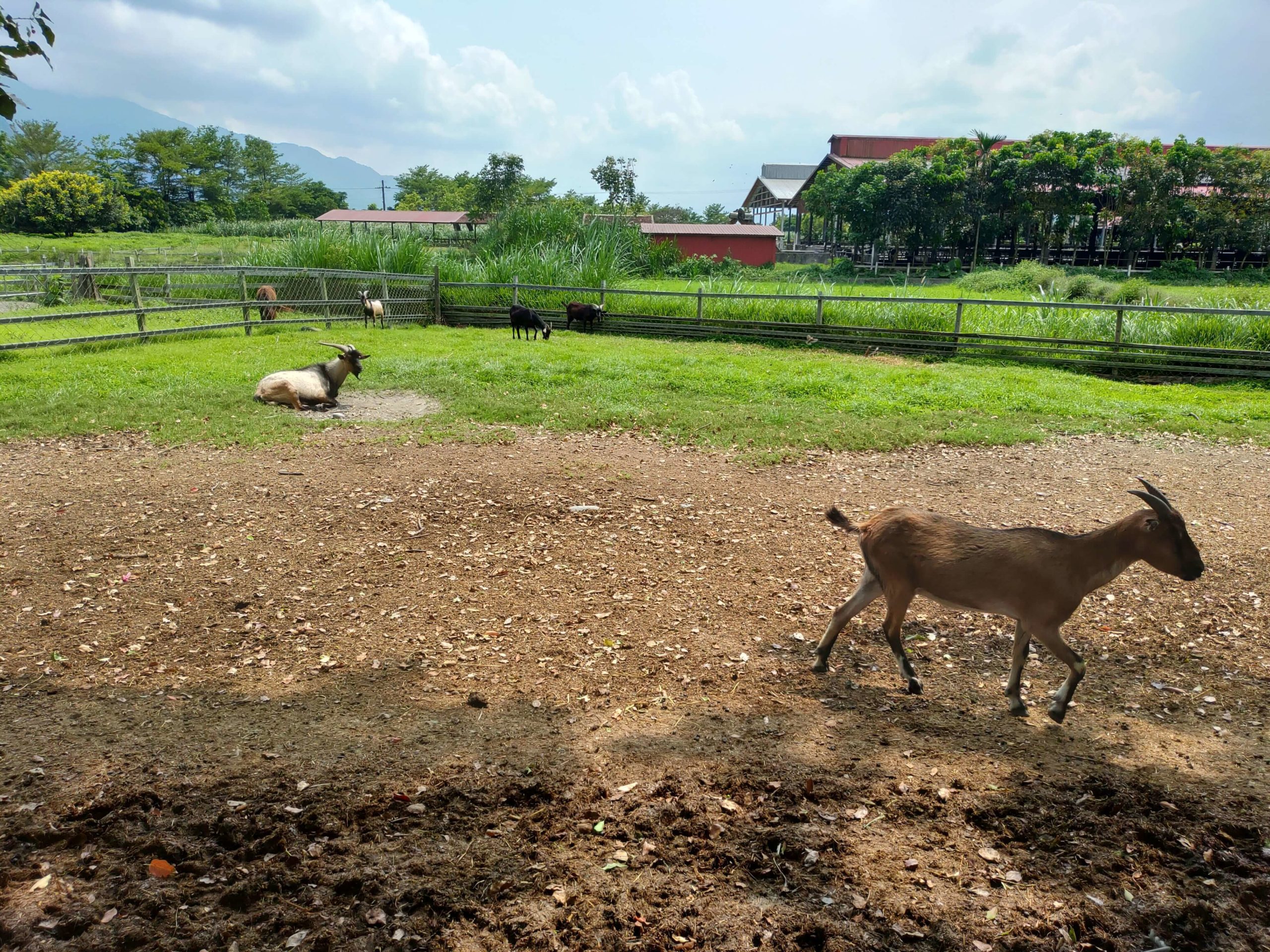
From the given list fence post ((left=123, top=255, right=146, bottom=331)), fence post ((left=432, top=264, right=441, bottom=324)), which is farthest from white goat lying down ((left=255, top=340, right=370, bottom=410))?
fence post ((left=432, top=264, right=441, bottom=324))

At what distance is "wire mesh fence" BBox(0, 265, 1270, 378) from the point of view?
14.4 metres

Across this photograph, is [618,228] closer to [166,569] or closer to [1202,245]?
[166,569]

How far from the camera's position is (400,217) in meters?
68.1

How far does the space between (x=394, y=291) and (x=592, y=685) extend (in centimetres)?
1879

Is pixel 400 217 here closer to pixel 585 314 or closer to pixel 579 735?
pixel 585 314

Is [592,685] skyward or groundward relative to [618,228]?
groundward

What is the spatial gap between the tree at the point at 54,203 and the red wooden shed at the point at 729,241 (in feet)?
125

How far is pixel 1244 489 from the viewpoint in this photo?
7.55 meters

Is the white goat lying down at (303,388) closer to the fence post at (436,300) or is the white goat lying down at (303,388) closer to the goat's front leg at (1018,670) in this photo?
the goat's front leg at (1018,670)

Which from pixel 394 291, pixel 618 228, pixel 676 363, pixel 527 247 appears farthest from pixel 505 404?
pixel 618 228

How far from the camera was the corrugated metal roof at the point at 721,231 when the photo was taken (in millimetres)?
49094

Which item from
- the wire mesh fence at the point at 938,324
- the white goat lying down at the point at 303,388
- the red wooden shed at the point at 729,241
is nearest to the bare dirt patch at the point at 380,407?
the white goat lying down at the point at 303,388

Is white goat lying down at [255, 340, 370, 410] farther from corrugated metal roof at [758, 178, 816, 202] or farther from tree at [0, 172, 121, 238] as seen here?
corrugated metal roof at [758, 178, 816, 202]

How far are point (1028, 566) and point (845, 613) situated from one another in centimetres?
96
